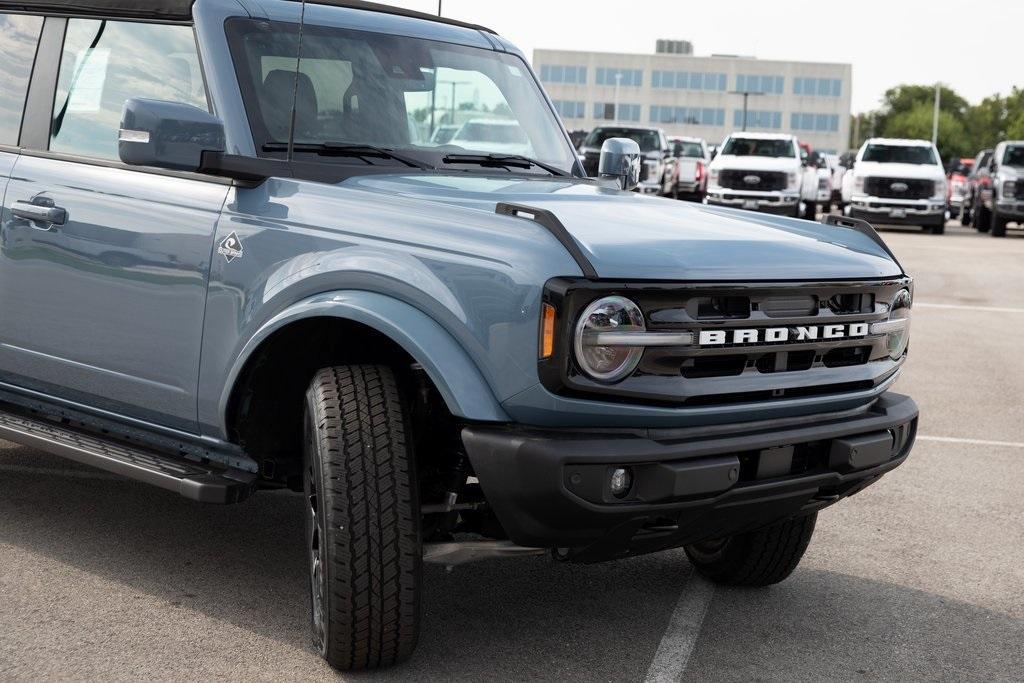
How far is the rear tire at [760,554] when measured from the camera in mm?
4617

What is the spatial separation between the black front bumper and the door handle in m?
1.91

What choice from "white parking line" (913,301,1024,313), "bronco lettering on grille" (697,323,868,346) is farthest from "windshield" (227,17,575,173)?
"white parking line" (913,301,1024,313)

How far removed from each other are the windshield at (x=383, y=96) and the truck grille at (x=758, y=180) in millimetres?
22657

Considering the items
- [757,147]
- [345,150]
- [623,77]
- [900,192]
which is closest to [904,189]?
[900,192]

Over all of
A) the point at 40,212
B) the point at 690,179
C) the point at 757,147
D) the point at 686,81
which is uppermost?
the point at 686,81

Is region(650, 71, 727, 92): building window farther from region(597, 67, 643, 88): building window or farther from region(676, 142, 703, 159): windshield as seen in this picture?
region(676, 142, 703, 159): windshield

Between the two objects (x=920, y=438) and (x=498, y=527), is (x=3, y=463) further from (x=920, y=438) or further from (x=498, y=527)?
(x=920, y=438)

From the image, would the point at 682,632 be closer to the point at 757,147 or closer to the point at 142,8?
the point at 142,8

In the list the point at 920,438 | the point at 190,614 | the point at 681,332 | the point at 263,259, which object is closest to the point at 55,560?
the point at 190,614

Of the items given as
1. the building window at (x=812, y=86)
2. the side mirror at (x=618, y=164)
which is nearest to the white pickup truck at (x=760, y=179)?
the side mirror at (x=618, y=164)

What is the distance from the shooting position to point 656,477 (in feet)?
11.1

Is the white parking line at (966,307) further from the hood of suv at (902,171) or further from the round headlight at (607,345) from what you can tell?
the hood of suv at (902,171)

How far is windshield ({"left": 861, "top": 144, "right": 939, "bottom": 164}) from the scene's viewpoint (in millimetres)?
27797

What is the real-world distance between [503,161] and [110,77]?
4.60 feet
